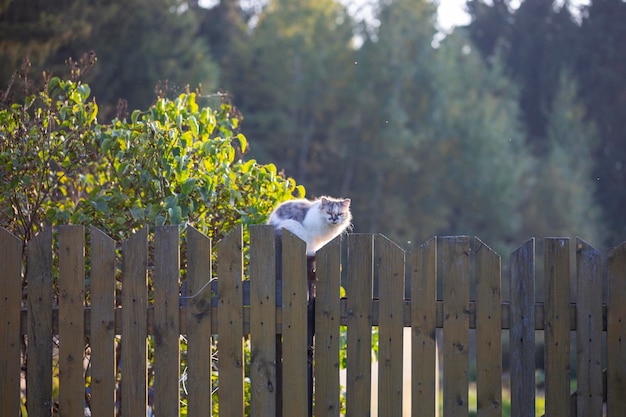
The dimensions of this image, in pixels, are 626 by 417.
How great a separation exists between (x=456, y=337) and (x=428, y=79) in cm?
2491

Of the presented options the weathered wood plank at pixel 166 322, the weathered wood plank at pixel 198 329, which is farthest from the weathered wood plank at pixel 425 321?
the weathered wood plank at pixel 166 322

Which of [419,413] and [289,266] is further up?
[289,266]

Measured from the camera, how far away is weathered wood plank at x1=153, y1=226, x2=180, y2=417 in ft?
12.1

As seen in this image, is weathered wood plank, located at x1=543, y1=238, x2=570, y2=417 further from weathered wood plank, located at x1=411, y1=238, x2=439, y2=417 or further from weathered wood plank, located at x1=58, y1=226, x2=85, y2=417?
weathered wood plank, located at x1=58, y1=226, x2=85, y2=417

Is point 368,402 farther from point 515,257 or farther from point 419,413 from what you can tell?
point 515,257

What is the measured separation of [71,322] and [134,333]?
1.04 feet

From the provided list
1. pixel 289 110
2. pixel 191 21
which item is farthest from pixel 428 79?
pixel 191 21

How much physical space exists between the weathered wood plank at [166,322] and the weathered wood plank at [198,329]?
0.22 feet

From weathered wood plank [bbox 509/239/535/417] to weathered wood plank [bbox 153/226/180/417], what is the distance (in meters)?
1.60

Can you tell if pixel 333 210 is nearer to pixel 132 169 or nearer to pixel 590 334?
pixel 132 169

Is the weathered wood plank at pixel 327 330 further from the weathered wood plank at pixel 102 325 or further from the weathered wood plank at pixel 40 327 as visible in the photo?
the weathered wood plank at pixel 40 327

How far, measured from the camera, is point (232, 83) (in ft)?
89.2

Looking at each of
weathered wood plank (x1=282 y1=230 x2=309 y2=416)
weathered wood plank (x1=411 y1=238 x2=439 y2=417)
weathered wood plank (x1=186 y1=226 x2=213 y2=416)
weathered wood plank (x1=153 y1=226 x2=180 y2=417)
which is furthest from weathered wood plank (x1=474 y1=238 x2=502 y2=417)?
weathered wood plank (x1=153 y1=226 x2=180 y2=417)

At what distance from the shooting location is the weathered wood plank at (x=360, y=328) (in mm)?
3643
